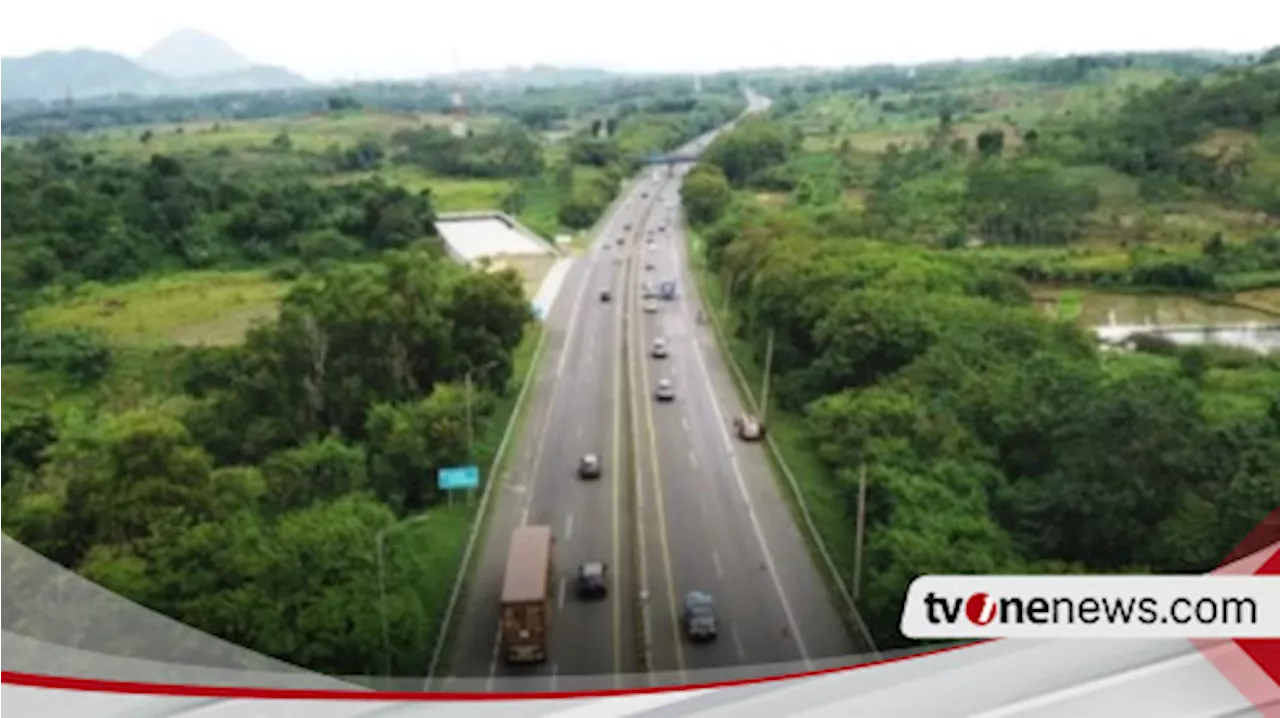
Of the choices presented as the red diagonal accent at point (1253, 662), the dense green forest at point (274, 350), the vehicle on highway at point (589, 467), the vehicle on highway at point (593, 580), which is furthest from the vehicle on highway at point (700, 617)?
the red diagonal accent at point (1253, 662)

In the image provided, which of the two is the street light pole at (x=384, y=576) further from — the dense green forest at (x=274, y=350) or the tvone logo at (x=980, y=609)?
the tvone logo at (x=980, y=609)

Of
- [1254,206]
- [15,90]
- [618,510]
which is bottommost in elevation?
[618,510]

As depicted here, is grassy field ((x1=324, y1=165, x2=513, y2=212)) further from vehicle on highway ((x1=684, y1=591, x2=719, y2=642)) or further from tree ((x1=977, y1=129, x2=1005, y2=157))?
tree ((x1=977, y1=129, x2=1005, y2=157))

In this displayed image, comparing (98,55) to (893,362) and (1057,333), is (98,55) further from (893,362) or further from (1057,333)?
(1057,333)

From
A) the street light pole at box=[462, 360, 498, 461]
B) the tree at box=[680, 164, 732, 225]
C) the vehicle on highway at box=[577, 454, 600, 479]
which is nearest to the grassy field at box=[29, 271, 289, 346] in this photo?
the street light pole at box=[462, 360, 498, 461]

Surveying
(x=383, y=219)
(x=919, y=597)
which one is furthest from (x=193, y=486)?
(x=919, y=597)
